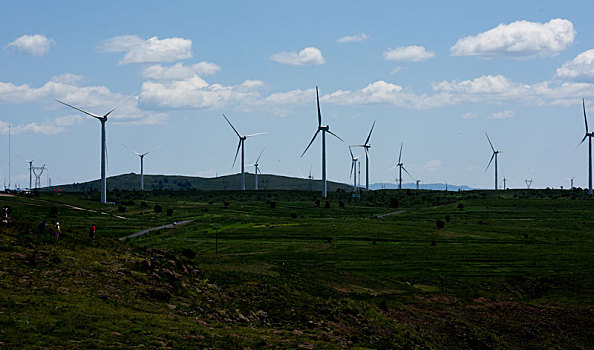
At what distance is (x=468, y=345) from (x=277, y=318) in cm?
1674

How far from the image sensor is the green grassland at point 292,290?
4510 cm

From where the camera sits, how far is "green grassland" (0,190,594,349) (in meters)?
45.1

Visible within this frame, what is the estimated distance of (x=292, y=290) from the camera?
6844cm

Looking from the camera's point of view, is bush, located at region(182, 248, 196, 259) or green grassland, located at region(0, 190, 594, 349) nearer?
green grassland, located at region(0, 190, 594, 349)

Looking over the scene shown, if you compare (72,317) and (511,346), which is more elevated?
(72,317)

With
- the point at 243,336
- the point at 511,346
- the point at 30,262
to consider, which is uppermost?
the point at 30,262

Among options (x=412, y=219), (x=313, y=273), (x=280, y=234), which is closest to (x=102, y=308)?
(x=313, y=273)

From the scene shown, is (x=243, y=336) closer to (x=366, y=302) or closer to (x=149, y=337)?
(x=149, y=337)

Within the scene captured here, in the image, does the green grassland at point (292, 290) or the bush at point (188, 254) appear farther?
the bush at point (188, 254)

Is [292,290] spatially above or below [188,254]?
below

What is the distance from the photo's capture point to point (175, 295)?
58219mm

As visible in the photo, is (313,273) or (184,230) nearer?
(313,273)

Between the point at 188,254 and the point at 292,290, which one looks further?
the point at 188,254

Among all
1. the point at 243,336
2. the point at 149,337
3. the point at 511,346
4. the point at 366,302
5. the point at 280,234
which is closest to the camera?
the point at 149,337
